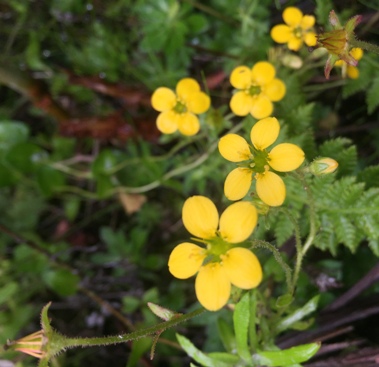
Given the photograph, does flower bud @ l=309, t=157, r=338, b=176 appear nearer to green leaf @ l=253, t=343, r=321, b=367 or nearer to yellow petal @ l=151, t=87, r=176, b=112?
green leaf @ l=253, t=343, r=321, b=367

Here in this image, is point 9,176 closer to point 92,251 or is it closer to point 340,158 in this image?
point 92,251

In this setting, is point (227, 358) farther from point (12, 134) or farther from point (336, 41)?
point (12, 134)

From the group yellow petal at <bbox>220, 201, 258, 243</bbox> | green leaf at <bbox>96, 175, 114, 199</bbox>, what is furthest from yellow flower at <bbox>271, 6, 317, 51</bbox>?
green leaf at <bbox>96, 175, 114, 199</bbox>

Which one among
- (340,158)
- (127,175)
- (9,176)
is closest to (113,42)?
(127,175)

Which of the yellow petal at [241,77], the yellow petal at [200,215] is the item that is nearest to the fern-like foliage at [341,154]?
the yellow petal at [241,77]

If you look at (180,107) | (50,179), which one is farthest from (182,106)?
(50,179)

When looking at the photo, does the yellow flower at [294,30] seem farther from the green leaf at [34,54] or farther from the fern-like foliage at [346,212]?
the green leaf at [34,54]
